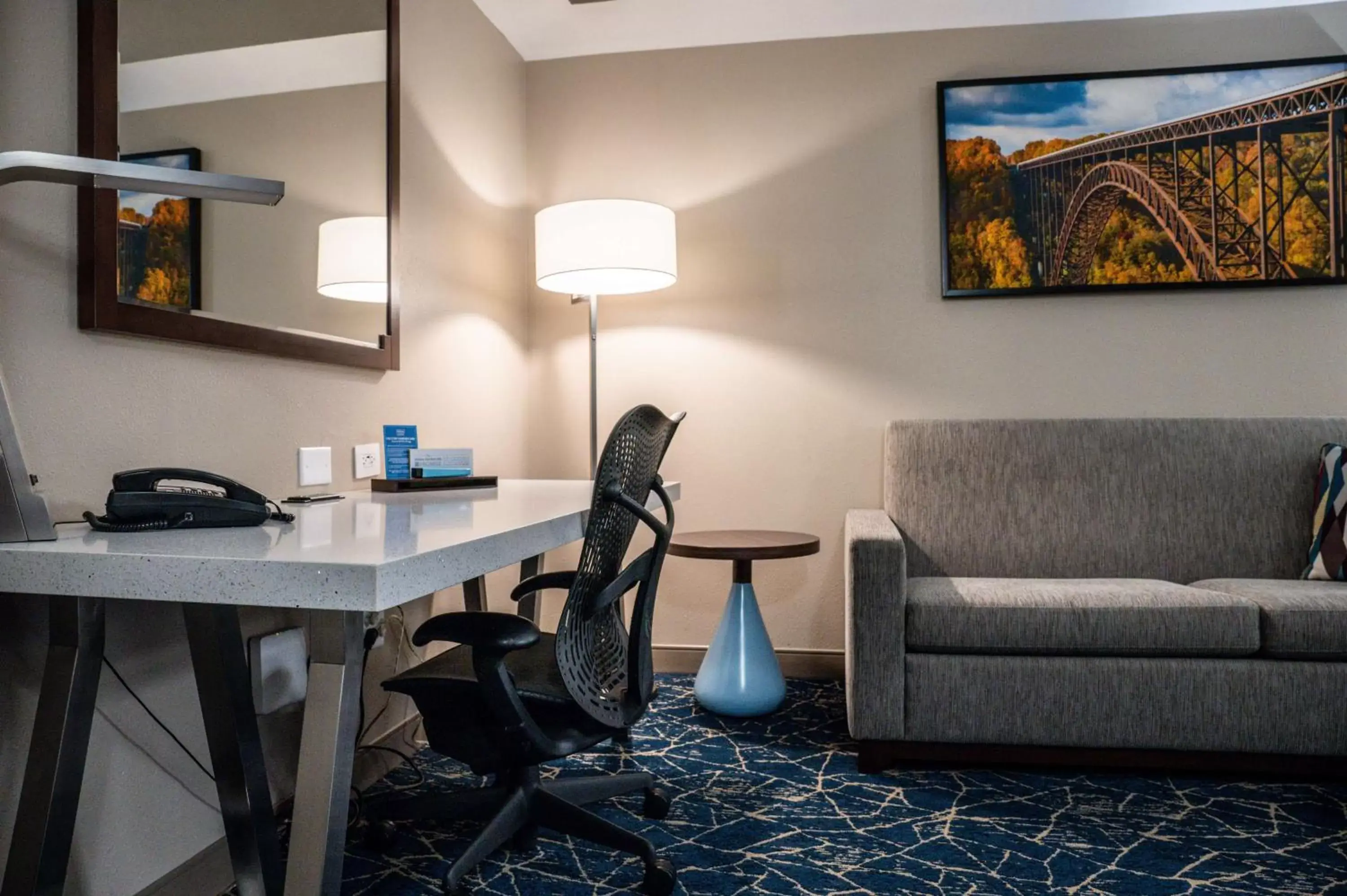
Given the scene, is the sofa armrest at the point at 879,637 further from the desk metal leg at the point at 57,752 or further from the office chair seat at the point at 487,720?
the desk metal leg at the point at 57,752

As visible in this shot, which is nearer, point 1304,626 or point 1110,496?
point 1304,626

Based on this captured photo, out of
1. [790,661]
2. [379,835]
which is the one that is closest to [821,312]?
[790,661]

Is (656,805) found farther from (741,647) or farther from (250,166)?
(250,166)

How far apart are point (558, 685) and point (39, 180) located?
3.55 ft

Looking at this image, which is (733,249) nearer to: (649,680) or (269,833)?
(649,680)

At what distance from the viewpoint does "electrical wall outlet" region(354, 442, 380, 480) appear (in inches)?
84.7

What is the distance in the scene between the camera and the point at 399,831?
189 centimetres

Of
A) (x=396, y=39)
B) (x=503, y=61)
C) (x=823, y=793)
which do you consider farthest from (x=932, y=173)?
(x=823, y=793)

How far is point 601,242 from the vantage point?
2.68m

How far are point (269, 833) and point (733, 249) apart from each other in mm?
2376

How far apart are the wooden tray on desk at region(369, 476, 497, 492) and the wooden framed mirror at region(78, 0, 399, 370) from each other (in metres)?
0.33

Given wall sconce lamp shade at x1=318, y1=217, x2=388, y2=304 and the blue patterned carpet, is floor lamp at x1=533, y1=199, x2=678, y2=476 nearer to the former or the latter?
wall sconce lamp shade at x1=318, y1=217, x2=388, y2=304

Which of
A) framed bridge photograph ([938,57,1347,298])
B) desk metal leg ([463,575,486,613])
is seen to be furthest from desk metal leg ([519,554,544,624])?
framed bridge photograph ([938,57,1347,298])

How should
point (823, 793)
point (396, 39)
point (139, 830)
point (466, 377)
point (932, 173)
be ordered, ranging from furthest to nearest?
point (932, 173)
point (466, 377)
point (396, 39)
point (823, 793)
point (139, 830)
